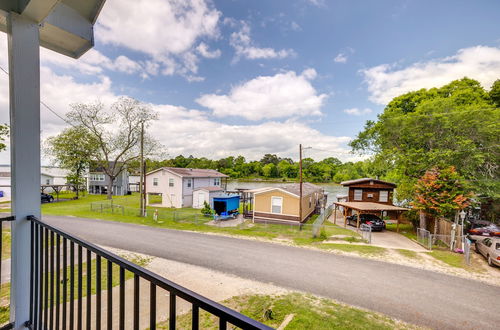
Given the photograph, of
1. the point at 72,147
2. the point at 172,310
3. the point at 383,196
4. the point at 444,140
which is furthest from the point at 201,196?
the point at 172,310

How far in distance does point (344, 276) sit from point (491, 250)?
6.97 meters

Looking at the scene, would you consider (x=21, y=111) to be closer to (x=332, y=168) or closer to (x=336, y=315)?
(x=336, y=315)

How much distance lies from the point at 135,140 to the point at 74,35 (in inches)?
1022

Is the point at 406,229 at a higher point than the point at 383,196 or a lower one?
lower

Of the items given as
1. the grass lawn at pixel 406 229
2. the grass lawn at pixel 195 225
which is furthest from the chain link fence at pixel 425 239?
the grass lawn at pixel 195 225

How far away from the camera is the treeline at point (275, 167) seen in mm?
38781

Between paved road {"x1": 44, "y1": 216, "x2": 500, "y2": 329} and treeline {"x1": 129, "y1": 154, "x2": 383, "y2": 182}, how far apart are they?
19.6 metres

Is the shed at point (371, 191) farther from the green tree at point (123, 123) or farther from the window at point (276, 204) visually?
the green tree at point (123, 123)

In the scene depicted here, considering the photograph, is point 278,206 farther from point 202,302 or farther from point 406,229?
point 202,302

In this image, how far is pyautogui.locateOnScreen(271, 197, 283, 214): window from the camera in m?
17.6

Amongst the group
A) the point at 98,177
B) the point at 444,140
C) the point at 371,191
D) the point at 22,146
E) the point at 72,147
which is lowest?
the point at 98,177

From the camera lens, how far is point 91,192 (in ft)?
120

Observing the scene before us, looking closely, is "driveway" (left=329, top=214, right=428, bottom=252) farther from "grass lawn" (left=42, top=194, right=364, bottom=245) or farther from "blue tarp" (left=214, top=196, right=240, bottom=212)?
"blue tarp" (left=214, top=196, right=240, bottom=212)

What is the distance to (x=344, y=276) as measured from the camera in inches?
305
